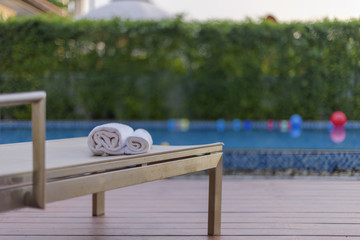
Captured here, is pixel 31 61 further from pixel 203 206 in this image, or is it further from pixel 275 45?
pixel 203 206

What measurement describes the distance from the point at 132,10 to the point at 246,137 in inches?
178

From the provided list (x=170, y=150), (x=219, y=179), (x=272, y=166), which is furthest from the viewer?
(x=272, y=166)

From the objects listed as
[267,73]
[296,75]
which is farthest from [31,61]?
[296,75]

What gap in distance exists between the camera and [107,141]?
184cm

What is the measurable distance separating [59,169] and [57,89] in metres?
6.37

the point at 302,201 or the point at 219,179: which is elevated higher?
the point at 219,179

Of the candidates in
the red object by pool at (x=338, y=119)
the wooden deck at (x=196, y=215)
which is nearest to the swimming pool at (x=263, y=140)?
the red object by pool at (x=338, y=119)

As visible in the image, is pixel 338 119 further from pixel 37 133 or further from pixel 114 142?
pixel 37 133

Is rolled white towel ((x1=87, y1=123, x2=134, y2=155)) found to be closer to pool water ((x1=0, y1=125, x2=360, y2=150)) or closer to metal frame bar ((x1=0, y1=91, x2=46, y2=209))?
metal frame bar ((x1=0, y1=91, x2=46, y2=209))

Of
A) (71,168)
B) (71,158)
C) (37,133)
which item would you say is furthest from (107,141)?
(37,133)

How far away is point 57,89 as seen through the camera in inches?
298

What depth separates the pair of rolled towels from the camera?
183cm

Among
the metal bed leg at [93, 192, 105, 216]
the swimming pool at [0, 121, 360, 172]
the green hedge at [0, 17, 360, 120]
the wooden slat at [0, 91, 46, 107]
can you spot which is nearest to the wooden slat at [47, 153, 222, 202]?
the wooden slat at [0, 91, 46, 107]

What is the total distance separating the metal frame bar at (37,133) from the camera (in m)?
1.28
